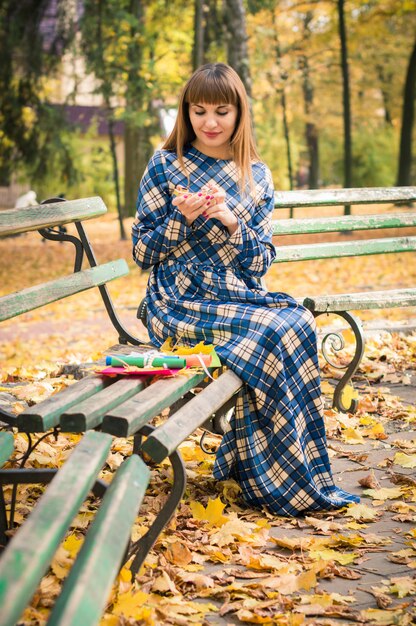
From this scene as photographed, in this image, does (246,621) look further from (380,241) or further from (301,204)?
(380,241)

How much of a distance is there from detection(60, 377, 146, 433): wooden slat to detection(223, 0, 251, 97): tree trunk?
10.9m

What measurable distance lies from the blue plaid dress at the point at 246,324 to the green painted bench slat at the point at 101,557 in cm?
124

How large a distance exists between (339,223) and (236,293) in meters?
2.02

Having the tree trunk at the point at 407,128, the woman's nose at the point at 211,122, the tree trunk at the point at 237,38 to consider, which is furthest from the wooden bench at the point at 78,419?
the tree trunk at the point at 407,128

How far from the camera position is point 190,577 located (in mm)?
2670

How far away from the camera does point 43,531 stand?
64.5 inches

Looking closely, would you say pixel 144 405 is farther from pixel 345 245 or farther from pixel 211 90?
pixel 345 245

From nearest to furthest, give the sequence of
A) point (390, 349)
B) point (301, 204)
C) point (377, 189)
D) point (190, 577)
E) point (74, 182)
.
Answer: point (190, 577)
point (301, 204)
point (377, 189)
point (390, 349)
point (74, 182)

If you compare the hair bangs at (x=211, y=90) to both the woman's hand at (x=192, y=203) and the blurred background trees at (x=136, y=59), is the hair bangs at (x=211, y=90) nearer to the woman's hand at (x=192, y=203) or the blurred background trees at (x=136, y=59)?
the woman's hand at (x=192, y=203)

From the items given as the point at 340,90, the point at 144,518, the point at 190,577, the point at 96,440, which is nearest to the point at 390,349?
the point at 144,518

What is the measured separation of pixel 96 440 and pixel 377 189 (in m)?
3.93

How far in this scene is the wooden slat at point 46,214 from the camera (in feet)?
10.2

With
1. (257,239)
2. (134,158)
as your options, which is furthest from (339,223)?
(134,158)

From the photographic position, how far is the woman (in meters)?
3.34
